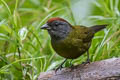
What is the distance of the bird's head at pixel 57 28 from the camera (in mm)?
4742

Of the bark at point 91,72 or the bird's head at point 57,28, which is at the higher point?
the bird's head at point 57,28

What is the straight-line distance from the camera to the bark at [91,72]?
13.0ft

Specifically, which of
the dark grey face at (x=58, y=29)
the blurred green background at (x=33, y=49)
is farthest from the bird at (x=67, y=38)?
the blurred green background at (x=33, y=49)

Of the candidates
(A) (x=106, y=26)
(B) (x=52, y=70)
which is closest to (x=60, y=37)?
(B) (x=52, y=70)

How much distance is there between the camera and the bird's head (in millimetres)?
4742

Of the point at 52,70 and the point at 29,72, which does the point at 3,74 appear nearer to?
the point at 29,72

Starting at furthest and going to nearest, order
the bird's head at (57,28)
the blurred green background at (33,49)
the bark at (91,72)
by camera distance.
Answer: the blurred green background at (33,49) → the bird's head at (57,28) → the bark at (91,72)

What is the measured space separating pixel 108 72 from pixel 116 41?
1.12 meters

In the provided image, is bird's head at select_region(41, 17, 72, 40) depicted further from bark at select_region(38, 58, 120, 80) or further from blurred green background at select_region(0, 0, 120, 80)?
bark at select_region(38, 58, 120, 80)

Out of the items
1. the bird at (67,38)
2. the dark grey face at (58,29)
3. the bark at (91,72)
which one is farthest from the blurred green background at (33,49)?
the bark at (91,72)

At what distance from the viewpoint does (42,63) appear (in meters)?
5.08

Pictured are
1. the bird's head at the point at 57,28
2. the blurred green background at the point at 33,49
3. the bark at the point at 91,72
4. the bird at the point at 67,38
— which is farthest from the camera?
the blurred green background at the point at 33,49

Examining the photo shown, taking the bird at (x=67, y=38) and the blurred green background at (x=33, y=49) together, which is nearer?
the bird at (x=67, y=38)

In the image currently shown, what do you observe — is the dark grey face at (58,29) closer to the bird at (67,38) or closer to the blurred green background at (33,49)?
→ the bird at (67,38)
